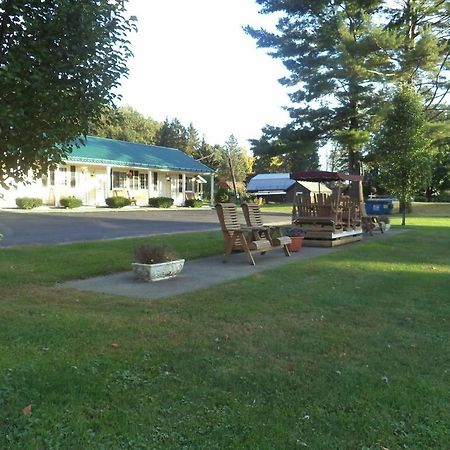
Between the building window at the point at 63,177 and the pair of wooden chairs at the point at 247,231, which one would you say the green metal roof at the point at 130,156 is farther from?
the pair of wooden chairs at the point at 247,231

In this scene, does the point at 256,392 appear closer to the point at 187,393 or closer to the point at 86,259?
the point at 187,393

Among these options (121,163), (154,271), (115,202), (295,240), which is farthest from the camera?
(121,163)

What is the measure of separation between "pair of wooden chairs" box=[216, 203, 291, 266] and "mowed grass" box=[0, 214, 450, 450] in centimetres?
260

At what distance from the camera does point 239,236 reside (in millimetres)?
10695

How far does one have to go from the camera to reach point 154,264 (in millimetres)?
8227

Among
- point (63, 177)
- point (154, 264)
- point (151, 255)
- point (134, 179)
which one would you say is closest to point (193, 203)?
point (134, 179)

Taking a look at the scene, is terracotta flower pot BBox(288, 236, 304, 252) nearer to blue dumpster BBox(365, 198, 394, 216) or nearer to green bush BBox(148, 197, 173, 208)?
green bush BBox(148, 197, 173, 208)

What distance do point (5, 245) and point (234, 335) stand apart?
8473 mm

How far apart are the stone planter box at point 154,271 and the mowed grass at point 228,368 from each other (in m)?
1.08

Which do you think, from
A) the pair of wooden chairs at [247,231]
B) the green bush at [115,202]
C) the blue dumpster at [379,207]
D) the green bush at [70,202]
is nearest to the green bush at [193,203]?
the green bush at [115,202]

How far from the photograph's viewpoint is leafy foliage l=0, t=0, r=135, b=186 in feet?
12.8

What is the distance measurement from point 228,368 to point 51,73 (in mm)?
2741

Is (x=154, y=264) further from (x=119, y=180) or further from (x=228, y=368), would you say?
(x=119, y=180)

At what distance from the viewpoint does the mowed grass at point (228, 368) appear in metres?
3.25
